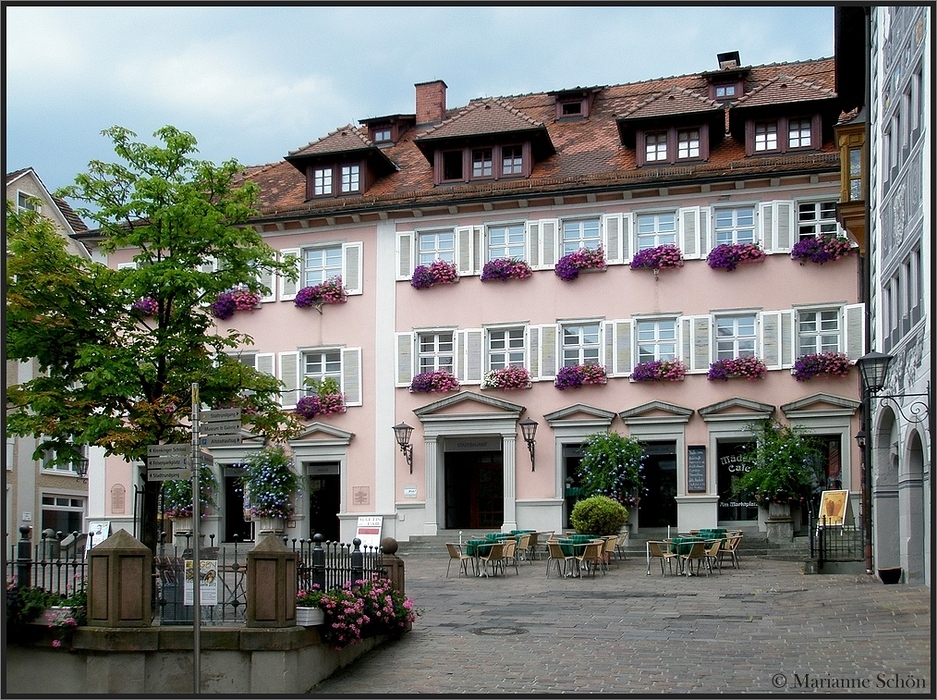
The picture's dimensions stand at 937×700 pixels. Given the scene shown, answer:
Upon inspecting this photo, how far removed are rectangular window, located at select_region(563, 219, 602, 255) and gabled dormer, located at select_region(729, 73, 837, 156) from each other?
4360 mm

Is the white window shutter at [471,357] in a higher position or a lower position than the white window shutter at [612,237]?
lower

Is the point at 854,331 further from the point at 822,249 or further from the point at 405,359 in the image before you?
the point at 405,359

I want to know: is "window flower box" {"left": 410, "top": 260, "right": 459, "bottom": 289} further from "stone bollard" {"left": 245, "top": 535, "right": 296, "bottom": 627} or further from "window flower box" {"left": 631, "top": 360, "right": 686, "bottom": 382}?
"stone bollard" {"left": 245, "top": 535, "right": 296, "bottom": 627}

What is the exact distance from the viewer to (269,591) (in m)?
14.3

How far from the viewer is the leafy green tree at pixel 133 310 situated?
1784 centimetres

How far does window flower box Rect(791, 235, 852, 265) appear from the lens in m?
30.6

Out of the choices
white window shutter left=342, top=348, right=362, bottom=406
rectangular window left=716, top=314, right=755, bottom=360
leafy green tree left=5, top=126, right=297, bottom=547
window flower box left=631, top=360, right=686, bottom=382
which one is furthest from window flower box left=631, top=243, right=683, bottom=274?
leafy green tree left=5, top=126, right=297, bottom=547

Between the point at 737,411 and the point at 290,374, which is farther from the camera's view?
the point at 290,374

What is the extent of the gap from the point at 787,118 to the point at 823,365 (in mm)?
6612

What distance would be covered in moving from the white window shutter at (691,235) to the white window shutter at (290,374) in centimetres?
1090

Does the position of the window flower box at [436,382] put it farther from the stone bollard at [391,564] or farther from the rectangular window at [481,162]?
the stone bollard at [391,564]

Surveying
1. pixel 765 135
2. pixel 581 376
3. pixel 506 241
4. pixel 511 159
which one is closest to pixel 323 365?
pixel 506 241

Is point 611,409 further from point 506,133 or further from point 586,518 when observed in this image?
point 506,133

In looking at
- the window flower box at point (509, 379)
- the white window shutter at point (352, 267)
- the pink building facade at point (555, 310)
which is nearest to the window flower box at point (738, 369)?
the pink building facade at point (555, 310)
